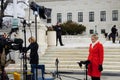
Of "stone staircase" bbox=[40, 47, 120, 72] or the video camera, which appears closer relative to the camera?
the video camera

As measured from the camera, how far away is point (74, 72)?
811 inches

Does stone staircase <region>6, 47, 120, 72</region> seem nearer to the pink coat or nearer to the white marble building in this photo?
the pink coat

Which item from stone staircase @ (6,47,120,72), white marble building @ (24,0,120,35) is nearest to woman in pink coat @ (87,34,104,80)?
stone staircase @ (6,47,120,72)

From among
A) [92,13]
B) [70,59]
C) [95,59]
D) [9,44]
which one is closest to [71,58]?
[70,59]

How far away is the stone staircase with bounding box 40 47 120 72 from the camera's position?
21527 mm

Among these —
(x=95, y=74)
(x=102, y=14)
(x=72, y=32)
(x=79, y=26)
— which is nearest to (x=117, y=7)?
(x=102, y=14)

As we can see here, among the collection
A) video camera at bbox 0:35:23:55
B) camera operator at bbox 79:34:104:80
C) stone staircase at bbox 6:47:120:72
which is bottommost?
stone staircase at bbox 6:47:120:72

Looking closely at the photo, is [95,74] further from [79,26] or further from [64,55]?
[79,26]

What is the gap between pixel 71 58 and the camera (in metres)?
23.3

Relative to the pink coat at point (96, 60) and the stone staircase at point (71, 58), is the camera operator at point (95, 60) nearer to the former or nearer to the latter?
the pink coat at point (96, 60)

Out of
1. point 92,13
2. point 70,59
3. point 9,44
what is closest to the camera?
A: point 9,44

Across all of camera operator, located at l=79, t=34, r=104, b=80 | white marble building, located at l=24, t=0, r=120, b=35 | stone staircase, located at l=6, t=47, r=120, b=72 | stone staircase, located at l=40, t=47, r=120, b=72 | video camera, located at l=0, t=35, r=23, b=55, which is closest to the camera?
video camera, located at l=0, t=35, r=23, b=55

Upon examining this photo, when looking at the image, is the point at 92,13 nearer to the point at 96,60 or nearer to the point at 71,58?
the point at 71,58

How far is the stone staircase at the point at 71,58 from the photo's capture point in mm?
21527
